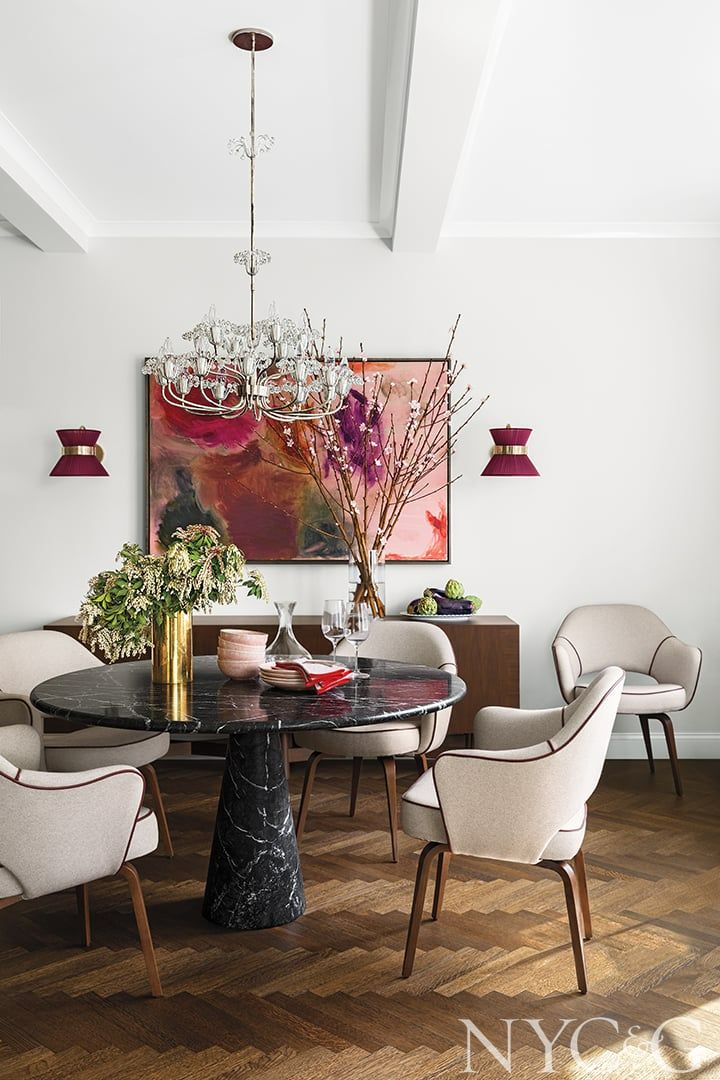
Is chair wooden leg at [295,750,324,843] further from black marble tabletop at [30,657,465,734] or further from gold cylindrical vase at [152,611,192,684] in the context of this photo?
gold cylindrical vase at [152,611,192,684]

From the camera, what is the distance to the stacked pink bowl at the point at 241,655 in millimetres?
3109

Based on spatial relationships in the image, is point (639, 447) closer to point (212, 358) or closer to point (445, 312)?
point (445, 312)

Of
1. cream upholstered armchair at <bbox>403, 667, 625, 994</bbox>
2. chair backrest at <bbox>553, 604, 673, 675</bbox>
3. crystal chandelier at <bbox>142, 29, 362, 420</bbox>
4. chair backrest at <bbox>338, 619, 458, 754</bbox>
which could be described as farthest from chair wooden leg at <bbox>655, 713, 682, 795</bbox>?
crystal chandelier at <bbox>142, 29, 362, 420</bbox>

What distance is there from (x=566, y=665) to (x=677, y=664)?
1.85 ft

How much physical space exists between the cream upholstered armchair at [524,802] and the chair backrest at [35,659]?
179cm

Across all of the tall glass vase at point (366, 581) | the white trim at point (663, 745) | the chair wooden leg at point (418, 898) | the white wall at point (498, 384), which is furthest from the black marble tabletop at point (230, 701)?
the white trim at point (663, 745)

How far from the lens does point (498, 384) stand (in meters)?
5.20

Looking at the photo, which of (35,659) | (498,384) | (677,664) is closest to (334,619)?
(35,659)

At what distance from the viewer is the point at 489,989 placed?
102 inches

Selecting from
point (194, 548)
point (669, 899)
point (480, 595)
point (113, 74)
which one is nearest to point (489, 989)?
point (669, 899)

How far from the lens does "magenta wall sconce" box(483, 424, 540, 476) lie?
495 centimetres

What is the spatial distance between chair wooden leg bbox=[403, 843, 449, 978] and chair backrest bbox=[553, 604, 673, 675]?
8.04 ft

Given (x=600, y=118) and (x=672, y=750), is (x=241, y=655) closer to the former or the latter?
(x=672, y=750)

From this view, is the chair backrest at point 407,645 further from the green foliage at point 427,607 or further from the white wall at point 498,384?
the white wall at point 498,384
